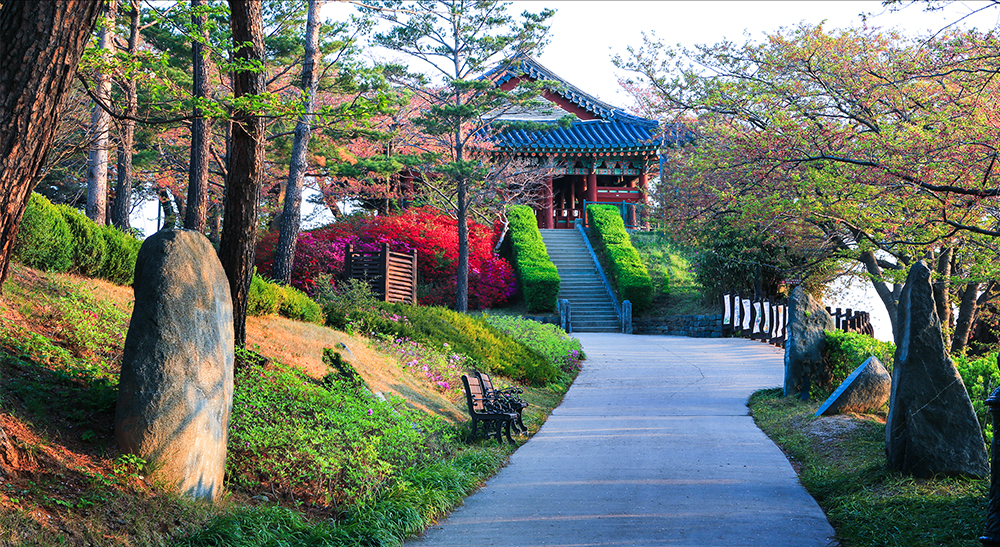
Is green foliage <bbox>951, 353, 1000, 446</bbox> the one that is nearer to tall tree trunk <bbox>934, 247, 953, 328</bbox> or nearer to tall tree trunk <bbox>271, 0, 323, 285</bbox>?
tall tree trunk <bbox>934, 247, 953, 328</bbox>

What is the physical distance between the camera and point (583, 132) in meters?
34.5

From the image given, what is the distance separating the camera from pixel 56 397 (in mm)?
5953

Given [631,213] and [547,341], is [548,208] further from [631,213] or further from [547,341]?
[547,341]

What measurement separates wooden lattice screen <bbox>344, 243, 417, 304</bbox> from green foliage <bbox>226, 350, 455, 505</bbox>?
10.2 metres

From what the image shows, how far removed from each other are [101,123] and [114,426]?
9.27 metres

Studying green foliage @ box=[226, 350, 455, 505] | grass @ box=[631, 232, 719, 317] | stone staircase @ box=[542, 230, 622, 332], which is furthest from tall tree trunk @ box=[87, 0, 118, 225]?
grass @ box=[631, 232, 719, 317]

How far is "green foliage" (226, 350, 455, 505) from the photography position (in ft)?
21.0

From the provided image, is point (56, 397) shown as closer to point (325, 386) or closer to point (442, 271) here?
point (325, 386)

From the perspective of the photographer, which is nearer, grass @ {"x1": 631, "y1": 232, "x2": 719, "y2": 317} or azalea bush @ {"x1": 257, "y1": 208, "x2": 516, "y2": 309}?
azalea bush @ {"x1": 257, "y1": 208, "x2": 516, "y2": 309}

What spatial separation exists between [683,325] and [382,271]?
1106cm

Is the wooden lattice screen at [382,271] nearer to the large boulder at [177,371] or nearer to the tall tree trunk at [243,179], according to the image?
the tall tree trunk at [243,179]

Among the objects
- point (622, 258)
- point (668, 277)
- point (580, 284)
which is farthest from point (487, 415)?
point (668, 277)

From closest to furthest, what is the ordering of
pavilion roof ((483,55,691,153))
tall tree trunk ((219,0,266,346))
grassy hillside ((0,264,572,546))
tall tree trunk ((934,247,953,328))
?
grassy hillside ((0,264,572,546)), tall tree trunk ((219,0,266,346)), tall tree trunk ((934,247,953,328)), pavilion roof ((483,55,691,153))

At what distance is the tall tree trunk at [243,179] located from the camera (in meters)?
7.95
